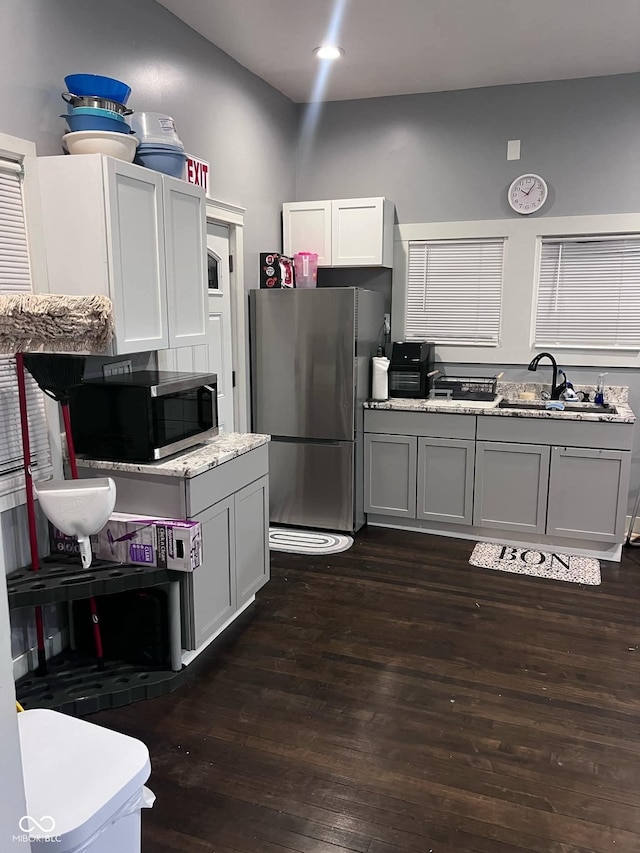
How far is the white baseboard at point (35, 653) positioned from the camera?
2547 mm

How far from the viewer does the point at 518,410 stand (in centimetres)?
402

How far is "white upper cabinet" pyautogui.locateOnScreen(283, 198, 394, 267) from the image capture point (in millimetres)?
4465

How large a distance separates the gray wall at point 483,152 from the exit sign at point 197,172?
141 centimetres

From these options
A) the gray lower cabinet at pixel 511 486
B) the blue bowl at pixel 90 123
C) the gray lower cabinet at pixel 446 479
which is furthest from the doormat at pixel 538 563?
the blue bowl at pixel 90 123

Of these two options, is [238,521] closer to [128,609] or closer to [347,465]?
[128,609]

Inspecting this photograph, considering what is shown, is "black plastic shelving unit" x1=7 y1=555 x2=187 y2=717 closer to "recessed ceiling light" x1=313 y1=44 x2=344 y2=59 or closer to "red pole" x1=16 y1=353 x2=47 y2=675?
"red pole" x1=16 y1=353 x2=47 y2=675

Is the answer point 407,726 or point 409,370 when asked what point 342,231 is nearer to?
point 409,370

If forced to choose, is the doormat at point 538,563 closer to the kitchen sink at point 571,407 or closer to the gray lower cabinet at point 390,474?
the gray lower cabinet at point 390,474

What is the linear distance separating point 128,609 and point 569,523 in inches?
106

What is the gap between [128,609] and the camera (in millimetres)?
2654

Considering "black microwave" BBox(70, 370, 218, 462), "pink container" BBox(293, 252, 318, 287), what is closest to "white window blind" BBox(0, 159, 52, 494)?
"black microwave" BBox(70, 370, 218, 462)

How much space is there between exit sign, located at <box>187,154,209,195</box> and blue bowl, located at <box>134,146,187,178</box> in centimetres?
58

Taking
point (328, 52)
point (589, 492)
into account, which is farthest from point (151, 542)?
point (328, 52)

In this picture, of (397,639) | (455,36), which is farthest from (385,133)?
(397,639)
